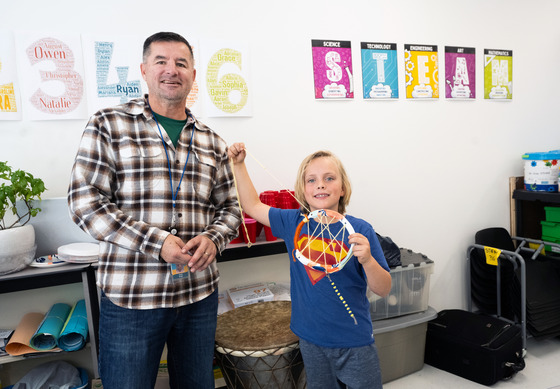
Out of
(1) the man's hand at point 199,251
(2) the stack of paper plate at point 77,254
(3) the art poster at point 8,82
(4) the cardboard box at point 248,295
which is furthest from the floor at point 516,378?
(3) the art poster at point 8,82

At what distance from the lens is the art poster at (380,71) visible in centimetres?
288

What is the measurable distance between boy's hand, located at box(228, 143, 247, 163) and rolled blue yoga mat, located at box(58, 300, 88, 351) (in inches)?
43.3

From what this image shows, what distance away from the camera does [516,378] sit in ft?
8.41

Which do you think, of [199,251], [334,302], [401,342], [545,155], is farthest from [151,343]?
[545,155]

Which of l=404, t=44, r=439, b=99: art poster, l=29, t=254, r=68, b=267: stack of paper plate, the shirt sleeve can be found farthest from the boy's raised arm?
l=404, t=44, r=439, b=99: art poster

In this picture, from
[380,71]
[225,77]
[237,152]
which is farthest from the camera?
[380,71]

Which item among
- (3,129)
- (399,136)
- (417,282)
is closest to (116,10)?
(3,129)

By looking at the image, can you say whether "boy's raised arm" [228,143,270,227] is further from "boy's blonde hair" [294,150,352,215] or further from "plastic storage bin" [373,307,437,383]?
"plastic storage bin" [373,307,437,383]

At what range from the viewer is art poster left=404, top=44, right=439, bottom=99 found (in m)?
3.02

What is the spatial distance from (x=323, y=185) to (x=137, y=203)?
71 cm

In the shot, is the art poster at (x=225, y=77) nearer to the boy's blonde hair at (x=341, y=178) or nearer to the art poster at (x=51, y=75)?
the art poster at (x=51, y=75)

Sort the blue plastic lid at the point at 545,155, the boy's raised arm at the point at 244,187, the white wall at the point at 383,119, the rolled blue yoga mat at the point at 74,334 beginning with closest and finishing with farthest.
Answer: the boy's raised arm at the point at 244,187
the rolled blue yoga mat at the point at 74,334
the white wall at the point at 383,119
the blue plastic lid at the point at 545,155

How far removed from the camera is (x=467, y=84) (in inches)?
127

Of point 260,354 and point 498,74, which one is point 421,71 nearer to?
point 498,74
